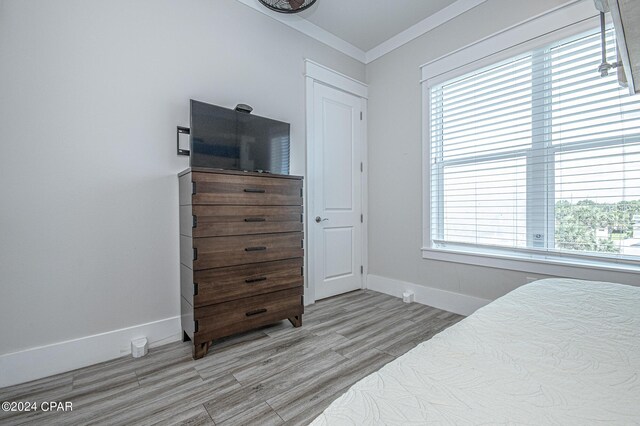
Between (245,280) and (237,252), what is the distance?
0.72 feet

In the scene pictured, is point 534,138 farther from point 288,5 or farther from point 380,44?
point 288,5

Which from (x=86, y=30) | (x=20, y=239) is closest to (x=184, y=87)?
(x=86, y=30)

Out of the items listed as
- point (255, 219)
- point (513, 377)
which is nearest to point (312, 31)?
point (255, 219)

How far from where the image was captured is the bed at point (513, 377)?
51 cm

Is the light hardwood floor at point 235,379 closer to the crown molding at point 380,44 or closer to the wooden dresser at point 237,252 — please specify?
the wooden dresser at point 237,252

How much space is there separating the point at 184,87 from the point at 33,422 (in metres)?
2.18

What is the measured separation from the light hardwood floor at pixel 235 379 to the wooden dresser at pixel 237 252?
17cm

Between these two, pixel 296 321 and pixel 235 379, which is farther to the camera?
pixel 296 321

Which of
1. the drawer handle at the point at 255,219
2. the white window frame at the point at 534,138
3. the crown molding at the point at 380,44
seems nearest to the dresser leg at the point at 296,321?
the drawer handle at the point at 255,219

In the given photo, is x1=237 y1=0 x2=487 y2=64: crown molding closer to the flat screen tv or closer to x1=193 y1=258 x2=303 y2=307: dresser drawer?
the flat screen tv

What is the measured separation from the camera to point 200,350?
6.09 feet

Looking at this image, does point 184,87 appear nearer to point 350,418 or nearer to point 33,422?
point 33,422

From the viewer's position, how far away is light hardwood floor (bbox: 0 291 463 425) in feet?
4.42

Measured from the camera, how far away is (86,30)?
1.80 m
